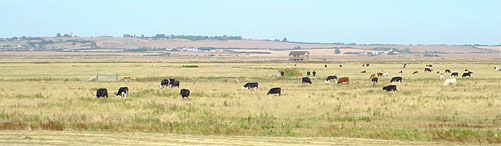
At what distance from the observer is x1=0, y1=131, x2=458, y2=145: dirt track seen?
15.4m

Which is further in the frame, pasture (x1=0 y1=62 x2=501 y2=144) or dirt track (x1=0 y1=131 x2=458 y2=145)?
pasture (x1=0 y1=62 x2=501 y2=144)

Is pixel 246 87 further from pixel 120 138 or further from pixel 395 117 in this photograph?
pixel 120 138

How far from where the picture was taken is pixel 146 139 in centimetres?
1606

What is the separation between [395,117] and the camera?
23.7 meters

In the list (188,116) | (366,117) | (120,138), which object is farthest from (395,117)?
(120,138)

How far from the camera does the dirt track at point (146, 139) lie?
15422 millimetres

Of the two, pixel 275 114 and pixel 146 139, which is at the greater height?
pixel 146 139

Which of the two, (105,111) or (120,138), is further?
(105,111)

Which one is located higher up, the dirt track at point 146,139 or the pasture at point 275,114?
the dirt track at point 146,139

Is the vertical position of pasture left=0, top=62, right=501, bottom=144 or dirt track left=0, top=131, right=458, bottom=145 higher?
dirt track left=0, top=131, right=458, bottom=145

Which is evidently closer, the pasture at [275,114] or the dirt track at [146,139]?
the dirt track at [146,139]

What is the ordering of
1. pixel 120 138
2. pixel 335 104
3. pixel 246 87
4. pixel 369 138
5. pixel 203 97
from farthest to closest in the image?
pixel 246 87 → pixel 203 97 → pixel 335 104 → pixel 369 138 → pixel 120 138

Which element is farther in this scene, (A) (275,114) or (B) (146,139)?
(A) (275,114)

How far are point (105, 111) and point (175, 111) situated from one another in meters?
2.99
